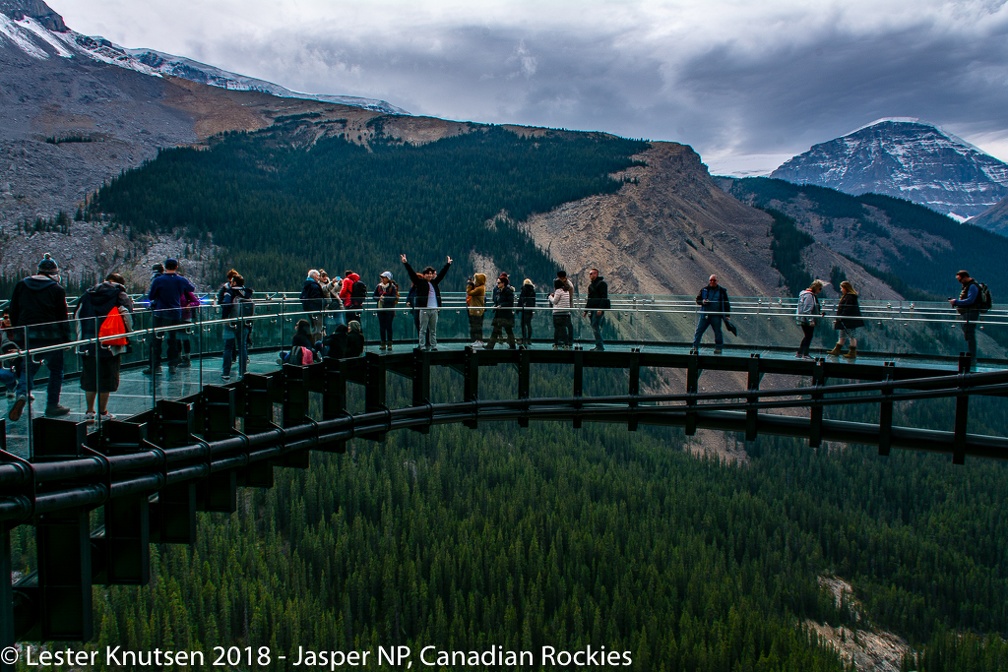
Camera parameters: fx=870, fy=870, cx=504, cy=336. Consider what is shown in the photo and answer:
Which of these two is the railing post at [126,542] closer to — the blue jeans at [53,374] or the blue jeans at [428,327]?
the blue jeans at [53,374]

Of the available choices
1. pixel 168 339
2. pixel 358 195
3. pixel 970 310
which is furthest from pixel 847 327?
pixel 358 195

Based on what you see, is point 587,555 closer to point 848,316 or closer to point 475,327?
point 475,327

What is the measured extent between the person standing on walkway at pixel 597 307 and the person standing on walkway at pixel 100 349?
11330 mm

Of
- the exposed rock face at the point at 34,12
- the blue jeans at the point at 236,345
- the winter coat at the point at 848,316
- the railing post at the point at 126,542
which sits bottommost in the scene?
the railing post at the point at 126,542

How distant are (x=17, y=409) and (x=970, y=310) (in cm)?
1757

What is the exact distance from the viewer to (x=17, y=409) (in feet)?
33.3

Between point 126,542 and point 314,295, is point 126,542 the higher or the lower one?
the lower one

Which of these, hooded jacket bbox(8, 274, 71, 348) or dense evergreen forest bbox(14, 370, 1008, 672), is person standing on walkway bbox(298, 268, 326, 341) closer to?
hooded jacket bbox(8, 274, 71, 348)

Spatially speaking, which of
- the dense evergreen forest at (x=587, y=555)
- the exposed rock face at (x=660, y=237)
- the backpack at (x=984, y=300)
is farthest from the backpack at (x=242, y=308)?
the exposed rock face at (x=660, y=237)

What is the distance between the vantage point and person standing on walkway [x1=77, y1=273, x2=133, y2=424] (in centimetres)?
1147

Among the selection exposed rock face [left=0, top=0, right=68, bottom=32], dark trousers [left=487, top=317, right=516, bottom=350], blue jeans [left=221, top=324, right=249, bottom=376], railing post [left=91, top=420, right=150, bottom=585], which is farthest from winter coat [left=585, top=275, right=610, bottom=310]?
exposed rock face [left=0, top=0, right=68, bottom=32]

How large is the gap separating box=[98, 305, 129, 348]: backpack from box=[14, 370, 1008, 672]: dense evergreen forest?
138 ft

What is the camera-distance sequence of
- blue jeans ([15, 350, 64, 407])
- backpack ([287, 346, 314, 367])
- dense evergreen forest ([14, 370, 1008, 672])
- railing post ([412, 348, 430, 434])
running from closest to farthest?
blue jeans ([15, 350, 64, 407])
backpack ([287, 346, 314, 367])
railing post ([412, 348, 430, 434])
dense evergreen forest ([14, 370, 1008, 672])

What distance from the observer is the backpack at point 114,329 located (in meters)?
12.0
